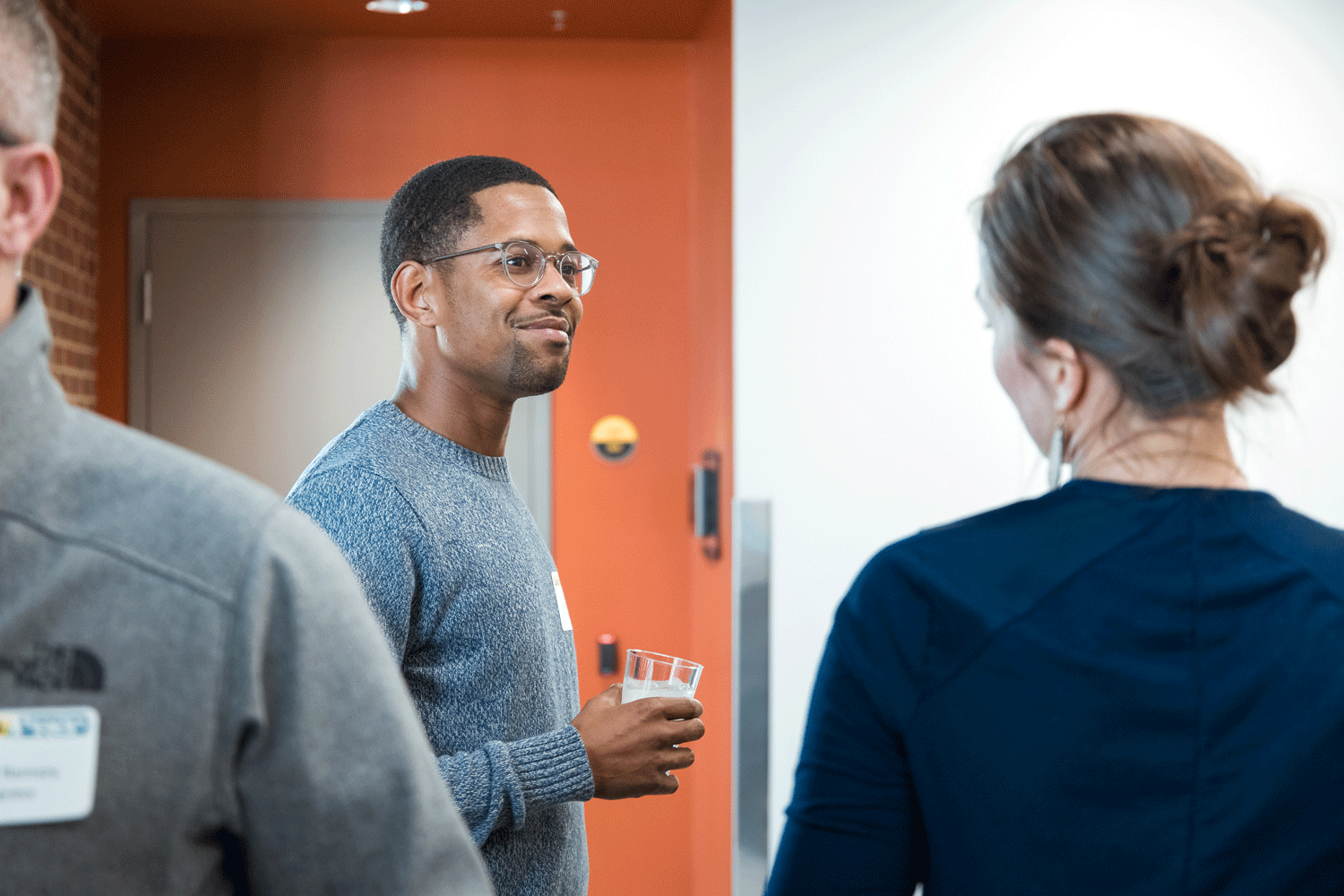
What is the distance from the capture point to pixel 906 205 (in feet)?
7.84

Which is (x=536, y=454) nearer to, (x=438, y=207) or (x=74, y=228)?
(x=74, y=228)

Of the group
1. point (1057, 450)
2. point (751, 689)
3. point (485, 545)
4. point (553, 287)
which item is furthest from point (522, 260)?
point (751, 689)

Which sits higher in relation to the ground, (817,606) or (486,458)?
(486,458)

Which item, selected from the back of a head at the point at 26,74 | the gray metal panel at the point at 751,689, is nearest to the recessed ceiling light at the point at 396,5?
the gray metal panel at the point at 751,689

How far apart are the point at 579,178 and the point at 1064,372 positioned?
9.19 feet

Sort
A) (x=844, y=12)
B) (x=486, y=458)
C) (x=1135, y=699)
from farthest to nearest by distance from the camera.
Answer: (x=844, y=12)
(x=486, y=458)
(x=1135, y=699)

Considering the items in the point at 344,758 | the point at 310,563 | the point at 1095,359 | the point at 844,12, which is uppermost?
the point at 844,12

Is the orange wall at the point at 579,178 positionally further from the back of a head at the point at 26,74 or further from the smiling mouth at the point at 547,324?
the back of a head at the point at 26,74

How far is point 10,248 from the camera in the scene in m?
0.64

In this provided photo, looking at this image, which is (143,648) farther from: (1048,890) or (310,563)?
(1048,890)

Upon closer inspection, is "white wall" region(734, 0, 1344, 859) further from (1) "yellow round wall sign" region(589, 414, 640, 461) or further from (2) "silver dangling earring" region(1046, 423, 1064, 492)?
(2) "silver dangling earring" region(1046, 423, 1064, 492)

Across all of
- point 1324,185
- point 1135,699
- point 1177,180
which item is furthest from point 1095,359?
point 1324,185

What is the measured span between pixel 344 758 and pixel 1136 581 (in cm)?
54

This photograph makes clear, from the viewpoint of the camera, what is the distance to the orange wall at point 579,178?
3.33 metres
